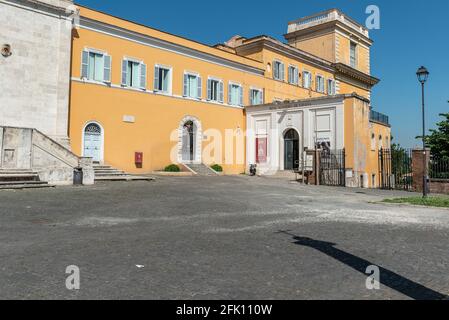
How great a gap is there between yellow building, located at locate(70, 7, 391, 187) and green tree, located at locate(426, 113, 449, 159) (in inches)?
154

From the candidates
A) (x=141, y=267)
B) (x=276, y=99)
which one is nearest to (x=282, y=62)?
(x=276, y=99)

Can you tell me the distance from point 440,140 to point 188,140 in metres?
17.6

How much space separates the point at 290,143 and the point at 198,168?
24.6ft

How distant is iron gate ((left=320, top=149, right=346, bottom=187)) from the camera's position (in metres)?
25.4

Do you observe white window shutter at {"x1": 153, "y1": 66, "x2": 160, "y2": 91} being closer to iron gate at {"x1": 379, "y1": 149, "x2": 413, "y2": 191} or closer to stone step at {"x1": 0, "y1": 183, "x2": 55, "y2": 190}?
stone step at {"x1": 0, "y1": 183, "x2": 55, "y2": 190}

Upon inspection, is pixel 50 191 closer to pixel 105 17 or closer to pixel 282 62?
pixel 105 17

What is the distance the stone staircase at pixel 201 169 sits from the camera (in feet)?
87.2

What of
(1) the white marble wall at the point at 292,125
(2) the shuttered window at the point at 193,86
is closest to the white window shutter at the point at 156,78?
(2) the shuttered window at the point at 193,86

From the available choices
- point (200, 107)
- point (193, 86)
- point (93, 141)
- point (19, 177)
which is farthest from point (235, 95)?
point (19, 177)

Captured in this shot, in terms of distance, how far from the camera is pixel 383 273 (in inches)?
200

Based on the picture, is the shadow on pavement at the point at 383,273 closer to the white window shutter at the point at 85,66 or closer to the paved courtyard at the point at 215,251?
the paved courtyard at the point at 215,251

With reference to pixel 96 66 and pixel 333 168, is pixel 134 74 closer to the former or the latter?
pixel 96 66

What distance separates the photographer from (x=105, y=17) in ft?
77.7

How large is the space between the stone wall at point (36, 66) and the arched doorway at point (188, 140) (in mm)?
8823
